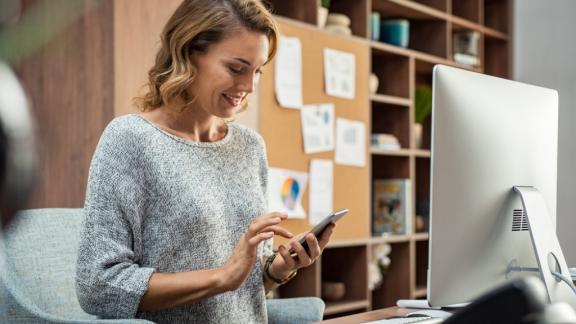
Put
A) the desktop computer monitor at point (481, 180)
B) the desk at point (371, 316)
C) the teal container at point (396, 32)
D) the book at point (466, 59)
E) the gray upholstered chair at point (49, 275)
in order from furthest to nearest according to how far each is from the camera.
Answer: the book at point (466, 59) → the teal container at point (396, 32) → the gray upholstered chair at point (49, 275) → the desk at point (371, 316) → the desktop computer monitor at point (481, 180)

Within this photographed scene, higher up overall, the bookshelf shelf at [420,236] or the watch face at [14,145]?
the watch face at [14,145]

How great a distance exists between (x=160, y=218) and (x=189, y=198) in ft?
0.26

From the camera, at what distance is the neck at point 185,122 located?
171 centimetres

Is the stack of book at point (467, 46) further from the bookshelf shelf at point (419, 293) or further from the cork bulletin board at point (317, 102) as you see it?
the bookshelf shelf at point (419, 293)

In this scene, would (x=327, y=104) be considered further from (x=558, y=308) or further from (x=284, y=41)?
(x=558, y=308)

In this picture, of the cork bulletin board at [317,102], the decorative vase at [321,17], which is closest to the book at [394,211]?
the cork bulletin board at [317,102]

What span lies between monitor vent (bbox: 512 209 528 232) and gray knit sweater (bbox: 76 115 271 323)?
2.12 feet

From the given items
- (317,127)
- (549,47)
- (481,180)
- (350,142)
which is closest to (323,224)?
(481,180)

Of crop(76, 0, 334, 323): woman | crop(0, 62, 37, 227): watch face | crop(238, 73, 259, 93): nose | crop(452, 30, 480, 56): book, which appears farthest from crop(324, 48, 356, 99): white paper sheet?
crop(0, 62, 37, 227): watch face

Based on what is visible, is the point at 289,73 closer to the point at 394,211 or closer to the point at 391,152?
the point at 391,152

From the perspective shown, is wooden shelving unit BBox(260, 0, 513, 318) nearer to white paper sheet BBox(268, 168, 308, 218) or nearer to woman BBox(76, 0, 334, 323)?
white paper sheet BBox(268, 168, 308, 218)

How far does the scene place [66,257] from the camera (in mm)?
1854

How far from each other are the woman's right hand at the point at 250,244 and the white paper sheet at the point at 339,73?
195 centimetres

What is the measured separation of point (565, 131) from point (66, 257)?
2136 millimetres
